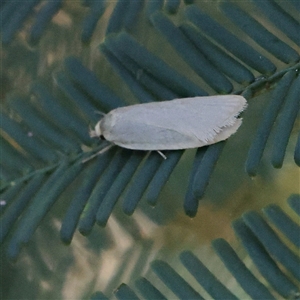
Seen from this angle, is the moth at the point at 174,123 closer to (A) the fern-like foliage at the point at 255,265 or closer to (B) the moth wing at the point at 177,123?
(B) the moth wing at the point at 177,123

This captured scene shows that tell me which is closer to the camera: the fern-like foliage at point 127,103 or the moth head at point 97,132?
the fern-like foliage at point 127,103

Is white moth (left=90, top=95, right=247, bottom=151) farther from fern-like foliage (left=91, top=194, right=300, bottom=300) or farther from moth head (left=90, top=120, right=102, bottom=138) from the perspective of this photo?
fern-like foliage (left=91, top=194, right=300, bottom=300)

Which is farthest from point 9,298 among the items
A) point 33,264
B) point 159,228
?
point 159,228

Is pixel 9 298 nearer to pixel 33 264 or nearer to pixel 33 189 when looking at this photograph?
pixel 33 264

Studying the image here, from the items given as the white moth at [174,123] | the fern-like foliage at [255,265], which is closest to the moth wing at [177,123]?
the white moth at [174,123]

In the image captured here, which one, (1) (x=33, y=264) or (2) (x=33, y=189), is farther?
(1) (x=33, y=264)

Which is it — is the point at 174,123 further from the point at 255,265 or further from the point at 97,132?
the point at 255,265

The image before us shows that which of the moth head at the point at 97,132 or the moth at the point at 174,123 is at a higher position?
the moth at the point at 174,123

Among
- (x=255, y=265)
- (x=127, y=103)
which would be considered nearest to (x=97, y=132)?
(x=127, y=103)
